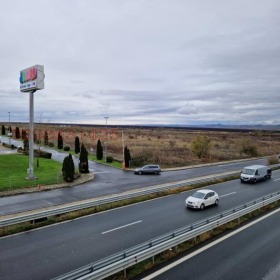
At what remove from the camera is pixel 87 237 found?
1508cm

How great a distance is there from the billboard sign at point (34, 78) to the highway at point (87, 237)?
19.1m

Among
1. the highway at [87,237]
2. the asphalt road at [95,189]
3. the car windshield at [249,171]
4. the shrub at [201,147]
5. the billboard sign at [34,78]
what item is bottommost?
the asphalt road at [95,189]

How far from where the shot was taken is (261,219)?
18328 millimetres

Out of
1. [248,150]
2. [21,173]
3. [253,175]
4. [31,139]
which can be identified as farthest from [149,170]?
[248,150]

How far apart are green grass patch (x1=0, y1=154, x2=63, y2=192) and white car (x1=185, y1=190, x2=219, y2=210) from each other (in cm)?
1660

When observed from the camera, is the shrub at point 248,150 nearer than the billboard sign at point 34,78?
No

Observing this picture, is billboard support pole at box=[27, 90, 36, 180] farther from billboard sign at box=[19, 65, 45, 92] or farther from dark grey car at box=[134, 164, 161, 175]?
dark grey car at box=[134, 164, 161, 175]

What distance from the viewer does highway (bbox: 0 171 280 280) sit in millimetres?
11703

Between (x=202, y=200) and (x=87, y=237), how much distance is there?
9.74 metres

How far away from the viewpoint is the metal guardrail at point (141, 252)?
9.55 metres

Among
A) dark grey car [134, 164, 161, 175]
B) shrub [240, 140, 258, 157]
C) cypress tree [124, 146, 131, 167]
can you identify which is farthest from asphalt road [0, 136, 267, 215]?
shrub [240, 140, 258, 157]

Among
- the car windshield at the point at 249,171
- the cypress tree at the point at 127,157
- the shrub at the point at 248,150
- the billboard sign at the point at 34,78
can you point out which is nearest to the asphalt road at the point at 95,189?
the cypress tree at the point at 127,157

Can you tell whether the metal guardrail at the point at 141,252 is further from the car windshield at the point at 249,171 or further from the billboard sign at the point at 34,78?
the billboard sign at the point at 34,78

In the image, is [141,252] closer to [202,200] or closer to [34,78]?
[202,200]
